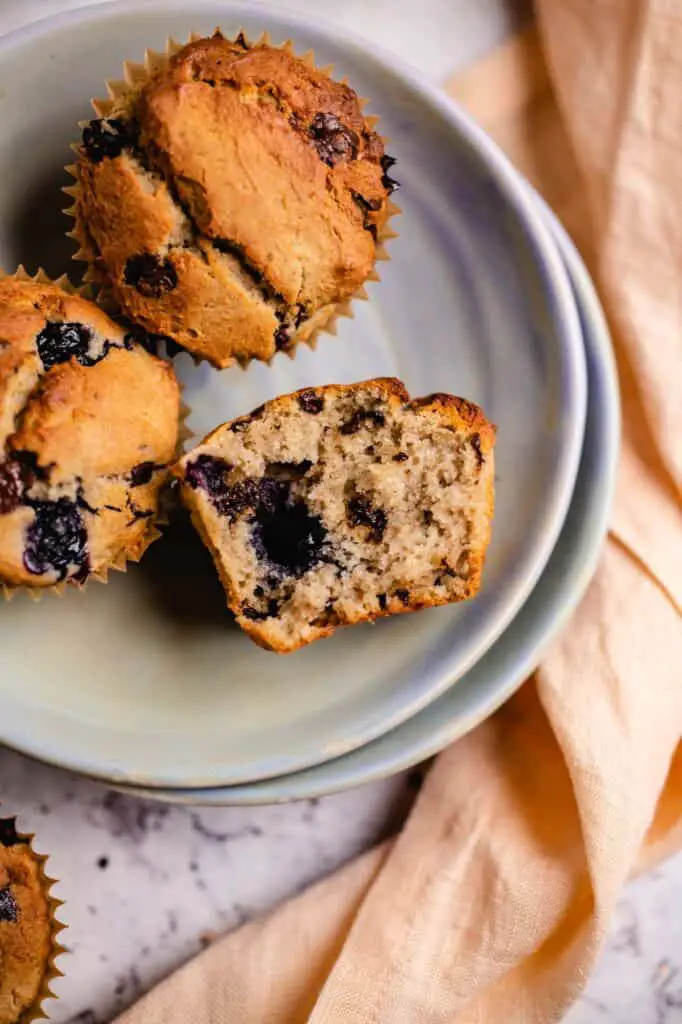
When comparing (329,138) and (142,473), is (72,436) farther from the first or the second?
(329,138)

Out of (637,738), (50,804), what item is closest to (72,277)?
(50,804)

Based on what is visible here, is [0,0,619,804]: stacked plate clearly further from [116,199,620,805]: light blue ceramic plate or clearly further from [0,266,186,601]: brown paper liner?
[0,266,186,601]: brown paper liner

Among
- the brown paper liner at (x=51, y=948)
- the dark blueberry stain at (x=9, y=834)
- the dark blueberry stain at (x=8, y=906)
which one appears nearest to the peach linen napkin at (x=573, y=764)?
the brown paper liner at (x=51, y=948)

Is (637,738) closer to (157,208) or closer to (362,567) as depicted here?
(362,567)

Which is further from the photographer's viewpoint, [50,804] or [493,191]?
[50,804]

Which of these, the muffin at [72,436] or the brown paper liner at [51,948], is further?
the brown paper liner at [51,948]

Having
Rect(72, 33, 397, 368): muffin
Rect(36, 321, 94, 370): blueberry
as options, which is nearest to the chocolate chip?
Rect(72, 33, 397, 368): muffin

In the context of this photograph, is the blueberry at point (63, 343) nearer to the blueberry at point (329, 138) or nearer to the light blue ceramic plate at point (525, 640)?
the blueberry at point (329, 138)
